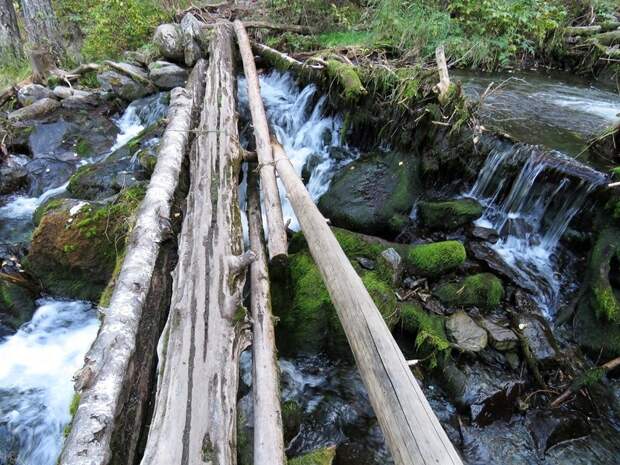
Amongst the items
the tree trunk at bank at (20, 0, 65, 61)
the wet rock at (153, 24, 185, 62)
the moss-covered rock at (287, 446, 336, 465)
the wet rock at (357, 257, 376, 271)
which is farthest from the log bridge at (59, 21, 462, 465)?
the tree trunk at bank at (20, 0, 65, 61)

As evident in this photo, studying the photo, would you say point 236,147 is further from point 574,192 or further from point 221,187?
point 574,192

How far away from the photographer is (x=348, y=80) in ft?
20.2

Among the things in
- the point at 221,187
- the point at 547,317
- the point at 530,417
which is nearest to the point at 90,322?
the point at 221,187

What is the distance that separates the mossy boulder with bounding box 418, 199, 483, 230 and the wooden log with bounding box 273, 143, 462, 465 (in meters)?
2.61

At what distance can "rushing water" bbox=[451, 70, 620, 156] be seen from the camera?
5941 millimetres

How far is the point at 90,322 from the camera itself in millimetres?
4145

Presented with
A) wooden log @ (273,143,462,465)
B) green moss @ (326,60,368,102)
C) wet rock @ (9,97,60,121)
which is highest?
green moss @ (326,60,368,102)

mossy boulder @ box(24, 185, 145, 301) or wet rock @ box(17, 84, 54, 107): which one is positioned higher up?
wet rock @ box(17, 84, 54, 107)

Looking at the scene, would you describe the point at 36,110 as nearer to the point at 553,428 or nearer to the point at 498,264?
the point at 498,264

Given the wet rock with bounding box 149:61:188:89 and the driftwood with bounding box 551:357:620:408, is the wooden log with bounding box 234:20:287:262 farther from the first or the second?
the driftwood with bounding box 551:357:620:408

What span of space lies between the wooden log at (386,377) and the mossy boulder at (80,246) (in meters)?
2.54

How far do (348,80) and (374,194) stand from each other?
2.06 meters

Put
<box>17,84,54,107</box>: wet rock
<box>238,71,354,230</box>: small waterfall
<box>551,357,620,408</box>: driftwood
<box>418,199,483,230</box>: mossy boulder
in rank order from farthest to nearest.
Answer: <box>17,84,54,107</box>: wet rock, <box>238,71,354,230</box>: small waterfall, <box>418,199,483,230</box>: mossy boulder, <box>551,357,620,408</box>: driftwood

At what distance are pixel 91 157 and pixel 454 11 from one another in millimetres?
8753
